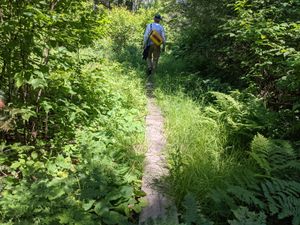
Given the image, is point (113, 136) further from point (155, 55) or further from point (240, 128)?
point (155, 55)

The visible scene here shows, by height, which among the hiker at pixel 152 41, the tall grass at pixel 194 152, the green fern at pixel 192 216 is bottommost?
the green fern at pixel 192 216

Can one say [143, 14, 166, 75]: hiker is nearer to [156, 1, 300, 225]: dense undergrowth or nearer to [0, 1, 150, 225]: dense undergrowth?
[156, 1, 300, 225]: dense undergrowth

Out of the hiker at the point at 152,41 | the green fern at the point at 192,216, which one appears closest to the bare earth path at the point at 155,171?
the green fern at the point at 192,216

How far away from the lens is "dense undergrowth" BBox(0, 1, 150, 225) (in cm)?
251

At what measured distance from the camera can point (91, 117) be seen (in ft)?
14.8

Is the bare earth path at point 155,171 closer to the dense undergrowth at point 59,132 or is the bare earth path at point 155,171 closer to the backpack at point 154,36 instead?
the dense undergrowth at point 59,132

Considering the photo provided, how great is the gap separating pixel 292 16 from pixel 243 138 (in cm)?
275

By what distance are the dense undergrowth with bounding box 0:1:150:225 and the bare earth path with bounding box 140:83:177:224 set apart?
0.11 m

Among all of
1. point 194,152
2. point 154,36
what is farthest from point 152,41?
point 194,152

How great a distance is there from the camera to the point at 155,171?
360 cm

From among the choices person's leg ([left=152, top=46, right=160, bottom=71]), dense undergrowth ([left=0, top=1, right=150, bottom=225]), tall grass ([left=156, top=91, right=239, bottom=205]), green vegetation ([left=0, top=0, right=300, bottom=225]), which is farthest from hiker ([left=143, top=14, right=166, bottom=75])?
dense undergrowth ([left=0, top=1, right=150, bottom=225])

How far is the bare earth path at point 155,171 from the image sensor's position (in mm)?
2846

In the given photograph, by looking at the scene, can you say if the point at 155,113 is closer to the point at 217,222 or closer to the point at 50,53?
the point at 50,53

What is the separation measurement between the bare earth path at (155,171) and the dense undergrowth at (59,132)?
4.4 inches
